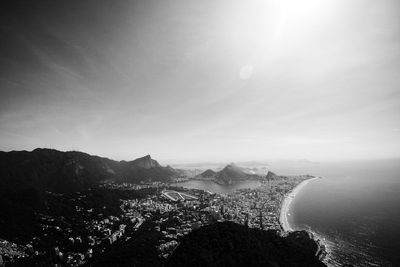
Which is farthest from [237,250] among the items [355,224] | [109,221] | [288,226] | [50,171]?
[50,171]

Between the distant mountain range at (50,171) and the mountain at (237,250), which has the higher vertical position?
the distant mountain range at (50,171)

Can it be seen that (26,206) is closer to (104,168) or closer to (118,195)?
(118,195)

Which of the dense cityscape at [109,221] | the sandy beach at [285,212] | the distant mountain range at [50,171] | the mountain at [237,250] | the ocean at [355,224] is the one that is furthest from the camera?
the distant mountain range at [50,171]

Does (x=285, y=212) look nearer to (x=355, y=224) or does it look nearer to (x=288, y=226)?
(x=288, y=226)

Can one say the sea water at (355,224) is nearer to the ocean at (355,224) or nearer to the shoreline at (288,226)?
the ocean at (355,224)

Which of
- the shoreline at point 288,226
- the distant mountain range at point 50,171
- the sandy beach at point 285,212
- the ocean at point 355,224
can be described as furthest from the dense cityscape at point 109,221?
the distant mountain range at point 50,171

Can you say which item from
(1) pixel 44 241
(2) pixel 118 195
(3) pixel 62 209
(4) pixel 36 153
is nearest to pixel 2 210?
(3) pixel 62 209

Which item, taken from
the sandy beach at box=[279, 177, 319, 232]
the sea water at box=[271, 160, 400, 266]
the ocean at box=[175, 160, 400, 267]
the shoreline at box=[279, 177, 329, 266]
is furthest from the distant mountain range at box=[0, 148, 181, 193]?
the sea water at box=[271, 160, 400, 266]

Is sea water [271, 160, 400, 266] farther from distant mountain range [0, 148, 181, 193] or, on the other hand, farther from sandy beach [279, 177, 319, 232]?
distant mountain range [0, 148, 181, 193]

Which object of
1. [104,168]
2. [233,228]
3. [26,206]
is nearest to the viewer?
[233,228]
